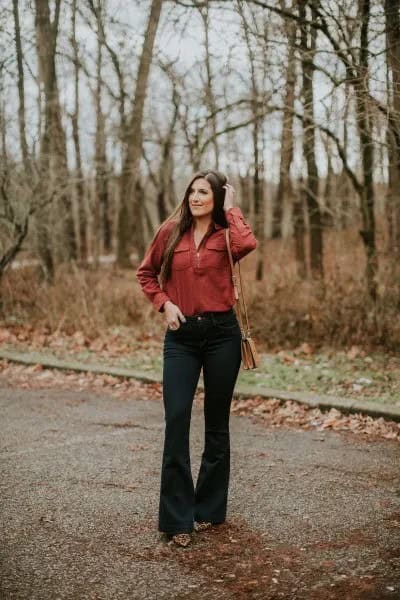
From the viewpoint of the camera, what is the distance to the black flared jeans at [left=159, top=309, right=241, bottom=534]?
4016 mm

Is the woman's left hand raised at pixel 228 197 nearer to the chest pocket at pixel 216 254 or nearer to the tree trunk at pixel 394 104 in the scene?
the chest pocket at pixel 216 254

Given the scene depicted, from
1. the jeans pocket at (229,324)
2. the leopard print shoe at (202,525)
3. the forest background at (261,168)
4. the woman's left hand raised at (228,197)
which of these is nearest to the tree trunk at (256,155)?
the forest background at (261,168)

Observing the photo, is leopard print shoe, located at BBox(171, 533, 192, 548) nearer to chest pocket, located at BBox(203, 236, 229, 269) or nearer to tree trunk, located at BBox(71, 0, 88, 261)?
chest pocket, located at BBox(203, 236, 229, 269)

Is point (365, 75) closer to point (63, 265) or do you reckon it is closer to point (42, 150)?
point (42, 150)

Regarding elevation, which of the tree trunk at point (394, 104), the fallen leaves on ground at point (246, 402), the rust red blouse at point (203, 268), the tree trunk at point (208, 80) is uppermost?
the tree trunk at point (208, 80)

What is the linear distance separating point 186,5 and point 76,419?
642cm

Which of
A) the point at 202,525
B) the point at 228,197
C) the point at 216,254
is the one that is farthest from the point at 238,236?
the point at 202,525

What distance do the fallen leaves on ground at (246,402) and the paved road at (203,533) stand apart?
0.31 m

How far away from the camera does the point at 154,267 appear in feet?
14.1

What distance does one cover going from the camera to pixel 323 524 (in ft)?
13.9

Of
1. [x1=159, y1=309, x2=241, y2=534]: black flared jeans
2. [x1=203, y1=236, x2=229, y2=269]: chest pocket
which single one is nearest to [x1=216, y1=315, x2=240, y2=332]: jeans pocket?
[x1=159, y1=309, x2=241, y2=534]: black flared jeans

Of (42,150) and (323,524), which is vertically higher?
(42,150)

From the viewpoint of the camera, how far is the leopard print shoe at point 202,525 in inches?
164


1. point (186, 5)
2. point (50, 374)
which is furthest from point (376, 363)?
point (186, 5)
